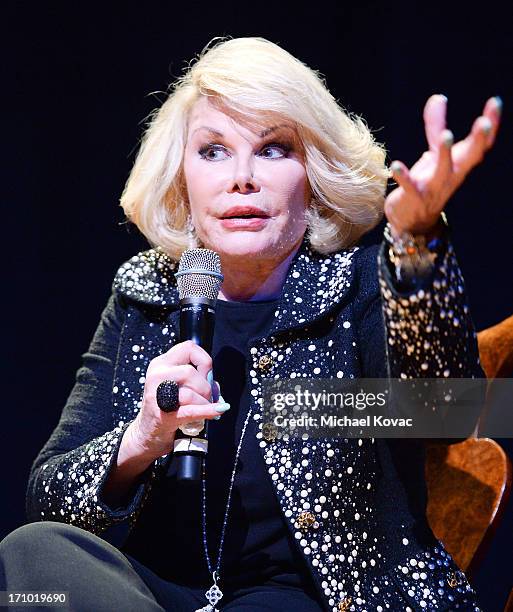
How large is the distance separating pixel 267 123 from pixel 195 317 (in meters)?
0.42

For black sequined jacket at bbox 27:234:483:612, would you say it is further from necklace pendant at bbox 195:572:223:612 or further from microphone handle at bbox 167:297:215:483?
microphone handle at bbox 167:297:215:483

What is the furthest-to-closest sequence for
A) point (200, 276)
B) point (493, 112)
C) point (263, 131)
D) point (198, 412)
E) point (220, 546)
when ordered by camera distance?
1. point (263, 131)
2. point (220, 546)
3. point (200, 276)
4. point (198, 412)
5. point (493, 112)

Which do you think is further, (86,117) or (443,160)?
(86,117)

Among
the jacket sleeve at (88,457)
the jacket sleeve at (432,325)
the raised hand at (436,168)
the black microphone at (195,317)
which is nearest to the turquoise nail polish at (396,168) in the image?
the raised hand at (436,168)

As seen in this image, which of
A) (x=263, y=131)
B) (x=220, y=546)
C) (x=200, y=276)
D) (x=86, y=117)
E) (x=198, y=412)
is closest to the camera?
(x=198, y=412)

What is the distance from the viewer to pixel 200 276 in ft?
4.10

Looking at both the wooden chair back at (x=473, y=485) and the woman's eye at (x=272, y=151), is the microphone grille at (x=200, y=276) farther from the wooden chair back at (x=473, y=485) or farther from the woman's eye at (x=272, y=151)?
the wooden chair back at (x=473, y=485)

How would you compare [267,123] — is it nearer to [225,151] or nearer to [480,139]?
[225,151]

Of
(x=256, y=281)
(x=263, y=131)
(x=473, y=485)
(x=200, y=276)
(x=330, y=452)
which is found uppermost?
(x=263, y=131)

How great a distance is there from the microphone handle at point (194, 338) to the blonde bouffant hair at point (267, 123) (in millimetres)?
385

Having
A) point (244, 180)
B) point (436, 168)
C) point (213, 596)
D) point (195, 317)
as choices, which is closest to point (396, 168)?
point (436, 168)

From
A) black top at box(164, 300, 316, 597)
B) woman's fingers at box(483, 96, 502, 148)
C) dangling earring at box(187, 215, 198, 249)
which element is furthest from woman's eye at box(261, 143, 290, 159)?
woman's fingers at box(483, 96, 502, 148)

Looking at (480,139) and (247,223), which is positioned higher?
(480,139)

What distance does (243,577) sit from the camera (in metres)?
1.36
